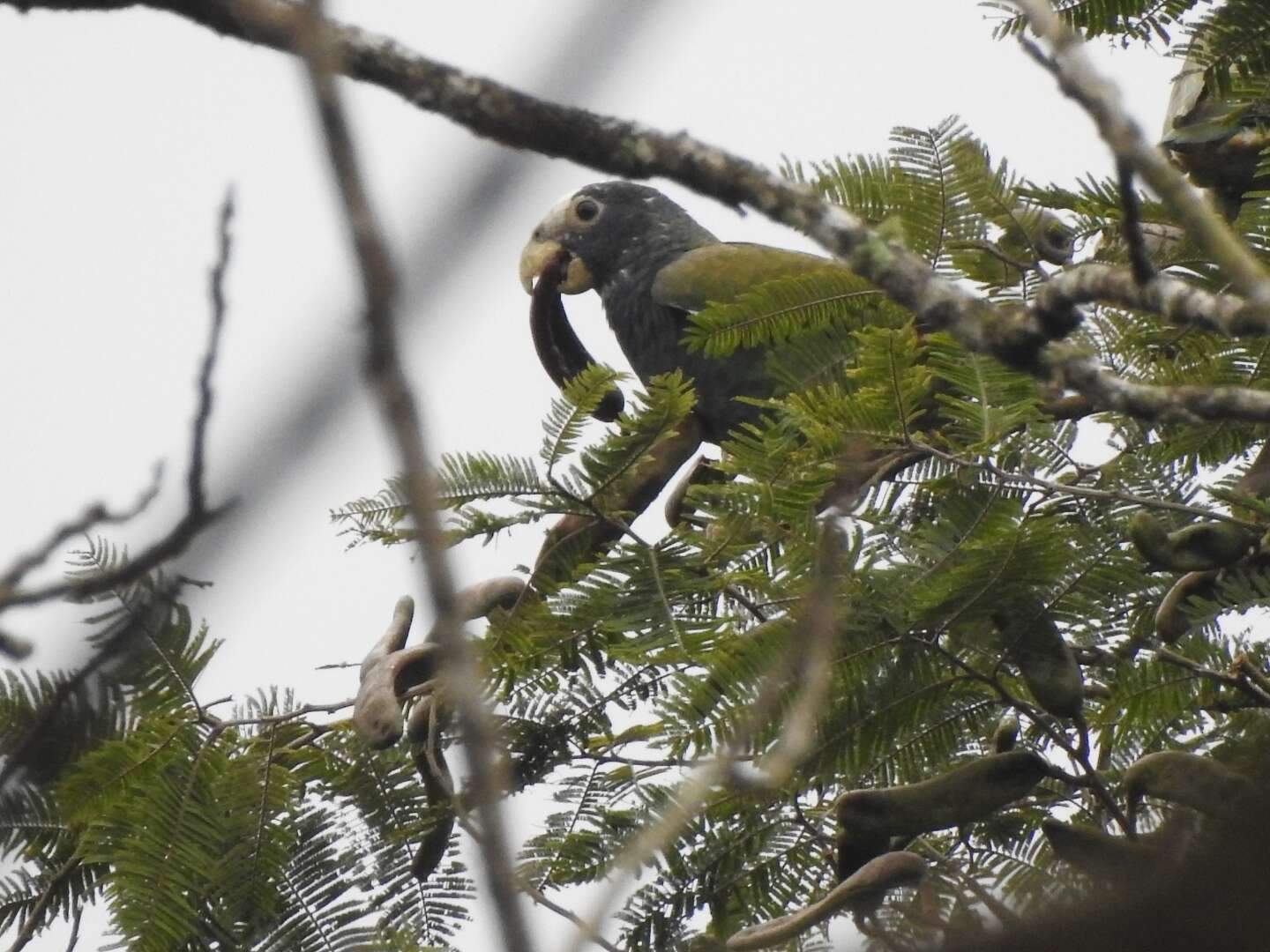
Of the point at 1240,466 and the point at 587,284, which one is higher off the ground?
the point at 587,284

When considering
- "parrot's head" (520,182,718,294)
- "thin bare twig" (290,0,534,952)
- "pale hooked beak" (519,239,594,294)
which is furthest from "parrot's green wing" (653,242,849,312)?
"thin bare twig" (290,0,534,952)

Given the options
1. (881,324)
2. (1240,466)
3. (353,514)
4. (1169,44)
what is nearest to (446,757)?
(353,514)

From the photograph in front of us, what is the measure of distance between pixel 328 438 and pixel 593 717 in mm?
1946

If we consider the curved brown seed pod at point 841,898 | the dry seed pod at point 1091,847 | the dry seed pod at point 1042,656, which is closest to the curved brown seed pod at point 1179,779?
the dry seed pod at point 1091,847

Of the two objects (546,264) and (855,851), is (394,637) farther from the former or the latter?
(546,264)

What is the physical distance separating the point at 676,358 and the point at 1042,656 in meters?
2.00

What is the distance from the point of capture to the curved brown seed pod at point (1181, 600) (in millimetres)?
2225

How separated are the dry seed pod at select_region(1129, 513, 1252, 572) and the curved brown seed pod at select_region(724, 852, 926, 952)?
50 centimetres

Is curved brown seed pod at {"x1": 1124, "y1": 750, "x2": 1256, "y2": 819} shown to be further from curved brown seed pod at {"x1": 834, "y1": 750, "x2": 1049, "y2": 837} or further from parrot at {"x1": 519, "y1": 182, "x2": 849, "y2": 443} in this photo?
parrot at {"x1": 519, "y1": 182, "x2": 849, "y2": 443}

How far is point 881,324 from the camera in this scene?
2.53m

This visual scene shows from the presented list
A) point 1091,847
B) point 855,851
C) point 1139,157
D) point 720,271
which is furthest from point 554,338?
point 1139,157

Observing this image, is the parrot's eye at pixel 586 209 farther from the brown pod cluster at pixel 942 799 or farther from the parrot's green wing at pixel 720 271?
the brown pod cluster at pixel 942 799

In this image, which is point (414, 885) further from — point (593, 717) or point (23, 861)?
point (23, 861)

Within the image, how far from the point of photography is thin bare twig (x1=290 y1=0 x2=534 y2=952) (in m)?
0.64
